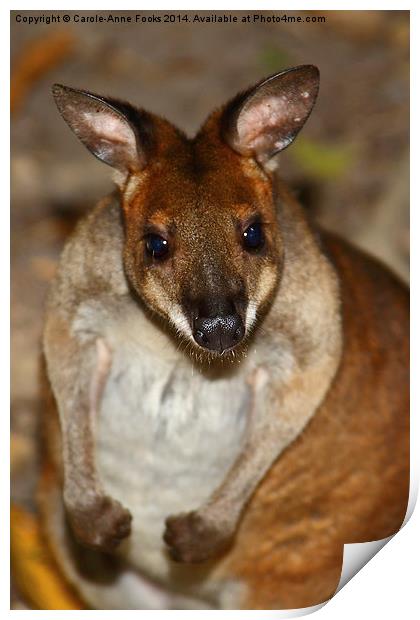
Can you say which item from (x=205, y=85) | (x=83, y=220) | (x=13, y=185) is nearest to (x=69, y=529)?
(x=83, y=220)

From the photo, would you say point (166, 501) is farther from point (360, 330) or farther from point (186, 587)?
point (360, 330)

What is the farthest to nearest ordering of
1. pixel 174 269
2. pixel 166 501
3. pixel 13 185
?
pixel 13 185 → pixel 166 501 → pixel 174 269

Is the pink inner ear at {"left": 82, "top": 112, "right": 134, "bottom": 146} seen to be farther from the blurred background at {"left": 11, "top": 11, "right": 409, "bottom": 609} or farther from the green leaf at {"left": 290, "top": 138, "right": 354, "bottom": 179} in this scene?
the green leaf at {"left": 290, "top": 138, "right": 354, "bottom": 179}

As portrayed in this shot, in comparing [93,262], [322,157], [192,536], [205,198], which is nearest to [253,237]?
[205,198]

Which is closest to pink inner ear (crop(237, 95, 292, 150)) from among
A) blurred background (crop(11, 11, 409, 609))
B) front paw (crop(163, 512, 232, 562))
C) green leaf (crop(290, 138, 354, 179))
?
front paw (crop(163, 512, 232, 562))

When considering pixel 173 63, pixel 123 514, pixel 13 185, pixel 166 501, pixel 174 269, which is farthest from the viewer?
pixel 173 63

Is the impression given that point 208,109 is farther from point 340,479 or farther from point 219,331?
point 219,331
